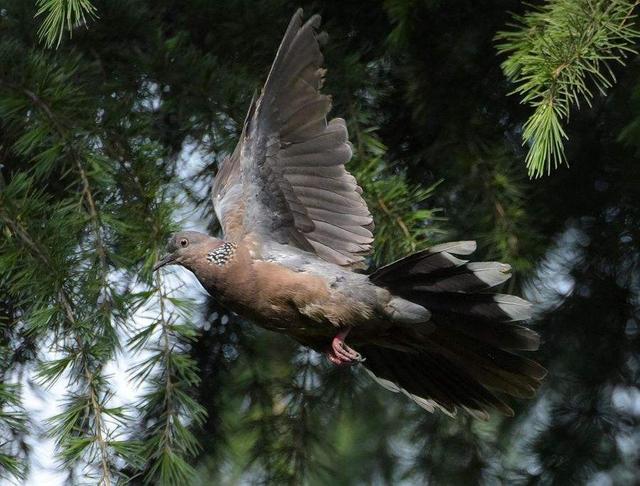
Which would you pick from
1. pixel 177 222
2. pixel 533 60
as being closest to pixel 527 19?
pixel 533 60

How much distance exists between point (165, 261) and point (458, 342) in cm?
71

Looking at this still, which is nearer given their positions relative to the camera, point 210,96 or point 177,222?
point 177,222

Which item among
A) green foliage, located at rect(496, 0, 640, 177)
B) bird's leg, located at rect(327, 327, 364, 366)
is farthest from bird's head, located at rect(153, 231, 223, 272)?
green foliage, located at rect(496, 0, 640, 177)

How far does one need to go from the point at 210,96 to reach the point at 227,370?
2.43 feet

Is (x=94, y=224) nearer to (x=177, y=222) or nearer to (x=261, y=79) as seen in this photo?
Result: (x=177, y=222)

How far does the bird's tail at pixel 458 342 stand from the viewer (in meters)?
2.54

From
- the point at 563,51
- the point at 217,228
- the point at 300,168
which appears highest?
the point at 563,51

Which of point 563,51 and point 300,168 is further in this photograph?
point 300,168

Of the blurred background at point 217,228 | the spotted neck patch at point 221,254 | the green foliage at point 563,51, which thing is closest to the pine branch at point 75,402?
the blurred background at point 217,228

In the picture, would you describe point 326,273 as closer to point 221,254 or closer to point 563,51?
point 221,254

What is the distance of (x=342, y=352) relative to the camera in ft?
8.59

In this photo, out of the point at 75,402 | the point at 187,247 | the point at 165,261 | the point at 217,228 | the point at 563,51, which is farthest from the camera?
the point at 217,228

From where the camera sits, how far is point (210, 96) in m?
2.82

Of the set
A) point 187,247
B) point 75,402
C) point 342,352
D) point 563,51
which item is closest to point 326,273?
point 342,352
